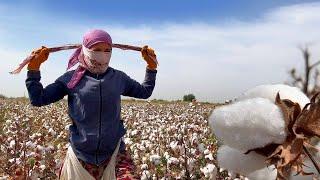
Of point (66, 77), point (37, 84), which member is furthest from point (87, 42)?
point (37, 84)

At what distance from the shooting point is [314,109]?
876mm

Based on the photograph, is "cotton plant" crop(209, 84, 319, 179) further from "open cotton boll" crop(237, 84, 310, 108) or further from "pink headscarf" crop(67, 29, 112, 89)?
"pink headscarf" crop(67, 29, 112, 89)

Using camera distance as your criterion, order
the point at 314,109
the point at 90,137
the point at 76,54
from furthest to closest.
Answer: the point at 76,54, the point at 90,137, the point at 314,109

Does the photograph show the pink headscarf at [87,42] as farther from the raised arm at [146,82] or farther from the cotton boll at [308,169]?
the cotton boll at [308,169]

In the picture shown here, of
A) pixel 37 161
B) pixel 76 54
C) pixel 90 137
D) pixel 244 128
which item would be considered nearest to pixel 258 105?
pixel 244 128

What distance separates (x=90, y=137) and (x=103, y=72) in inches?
15.2

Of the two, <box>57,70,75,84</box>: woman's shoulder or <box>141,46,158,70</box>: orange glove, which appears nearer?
<box>57,70,75,84</box>: woman's shoulder

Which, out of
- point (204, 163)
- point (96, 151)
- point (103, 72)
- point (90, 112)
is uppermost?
point (103, 72)

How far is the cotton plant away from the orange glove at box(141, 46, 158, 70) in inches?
108

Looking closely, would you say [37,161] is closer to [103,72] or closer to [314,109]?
[103,72]

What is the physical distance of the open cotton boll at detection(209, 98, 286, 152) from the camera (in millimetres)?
893

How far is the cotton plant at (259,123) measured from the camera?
89cm

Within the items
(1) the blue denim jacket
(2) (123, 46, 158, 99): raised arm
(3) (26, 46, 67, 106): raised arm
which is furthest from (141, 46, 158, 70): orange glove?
(3) (26, 46, 67, 106): raised arm

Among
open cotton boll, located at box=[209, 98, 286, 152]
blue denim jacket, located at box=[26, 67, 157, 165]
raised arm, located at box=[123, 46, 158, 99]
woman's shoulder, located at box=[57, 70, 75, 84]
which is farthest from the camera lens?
raised arm, located at box=[123, 46, 158, 99]
